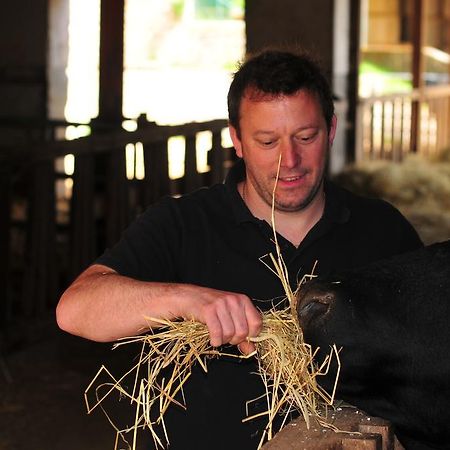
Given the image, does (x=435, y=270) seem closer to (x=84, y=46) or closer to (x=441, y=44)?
(x=84, y=46)

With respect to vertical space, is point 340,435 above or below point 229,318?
below

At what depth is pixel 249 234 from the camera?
3049 mm

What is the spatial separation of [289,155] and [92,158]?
152 inches

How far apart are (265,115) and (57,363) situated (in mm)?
3598

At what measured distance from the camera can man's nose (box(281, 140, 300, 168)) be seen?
2934 millimetres

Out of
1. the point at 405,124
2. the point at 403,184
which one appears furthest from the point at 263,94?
the point at 405,124

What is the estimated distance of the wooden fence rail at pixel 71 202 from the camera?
6.21 metres

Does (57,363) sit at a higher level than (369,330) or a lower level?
lower

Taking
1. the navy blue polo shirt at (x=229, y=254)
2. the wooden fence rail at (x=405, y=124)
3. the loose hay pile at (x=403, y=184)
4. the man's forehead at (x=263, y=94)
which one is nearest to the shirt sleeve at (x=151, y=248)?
the navy blue polo shirt at (x=229, y=254)

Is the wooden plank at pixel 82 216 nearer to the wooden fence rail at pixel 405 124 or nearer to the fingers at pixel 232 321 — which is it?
the fingers at pixel 232 321

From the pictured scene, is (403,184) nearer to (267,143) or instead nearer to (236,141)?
(236,141)

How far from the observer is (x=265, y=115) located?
295cm

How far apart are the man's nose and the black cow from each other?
50 centimetres

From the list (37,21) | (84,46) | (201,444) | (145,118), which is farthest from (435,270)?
(84,46)
